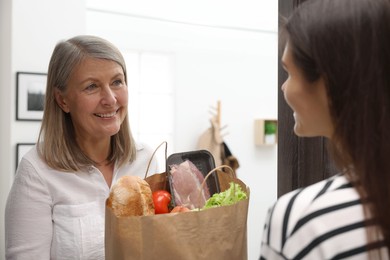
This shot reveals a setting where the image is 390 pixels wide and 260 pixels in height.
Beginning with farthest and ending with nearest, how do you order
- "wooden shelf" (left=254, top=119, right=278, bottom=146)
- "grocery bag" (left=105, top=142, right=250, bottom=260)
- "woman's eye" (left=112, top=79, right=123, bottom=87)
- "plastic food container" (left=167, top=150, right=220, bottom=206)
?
"wooden shelf" (left=254, top=119, right=278, bottom=146) < "woman's eye" (left=112, top=79, right=123, bottom=87) < "plastic food container" (left=167, top=150, right=220, bottom=206) < "grocery bag" (left=105, top=142, right=250, bottom=260)

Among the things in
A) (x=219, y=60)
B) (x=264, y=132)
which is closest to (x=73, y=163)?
(x=219, y=60)

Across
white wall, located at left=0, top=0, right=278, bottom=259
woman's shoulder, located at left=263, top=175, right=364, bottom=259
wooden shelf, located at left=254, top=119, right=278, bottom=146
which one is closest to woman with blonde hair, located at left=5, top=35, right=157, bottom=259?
woman's shoulder, located at left=263, top=175, right=364, bottom=259

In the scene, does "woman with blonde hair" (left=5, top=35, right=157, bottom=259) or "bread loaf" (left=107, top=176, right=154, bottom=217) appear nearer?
"bread loaf" (left=107, top=176, right=154, bottom=217)

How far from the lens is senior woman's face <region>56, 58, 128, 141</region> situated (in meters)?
1.50

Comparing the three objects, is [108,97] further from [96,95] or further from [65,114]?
[65,114]

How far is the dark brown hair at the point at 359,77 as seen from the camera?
685 mm

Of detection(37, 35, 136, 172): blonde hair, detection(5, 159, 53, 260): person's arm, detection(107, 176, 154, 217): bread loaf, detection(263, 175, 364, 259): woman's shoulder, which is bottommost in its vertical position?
detection(5, 159, 53, 260): person's arm

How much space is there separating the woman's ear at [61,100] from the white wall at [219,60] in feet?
6.94

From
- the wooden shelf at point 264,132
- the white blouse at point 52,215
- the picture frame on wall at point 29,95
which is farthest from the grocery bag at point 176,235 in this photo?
the wooden shelf at point 264,132

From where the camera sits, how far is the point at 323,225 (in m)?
0.67

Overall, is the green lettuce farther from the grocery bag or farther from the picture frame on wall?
the picture frame on wall

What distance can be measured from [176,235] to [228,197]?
18 centimetres

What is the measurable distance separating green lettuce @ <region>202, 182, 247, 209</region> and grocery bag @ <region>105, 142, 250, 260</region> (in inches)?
3.0

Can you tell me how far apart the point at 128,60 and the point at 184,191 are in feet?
11.5
